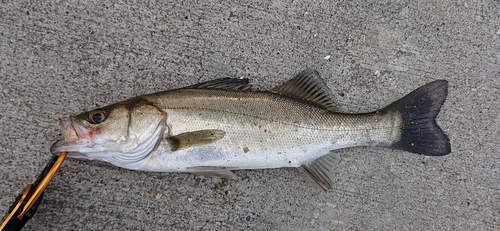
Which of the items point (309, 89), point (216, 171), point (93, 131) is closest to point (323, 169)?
point (309, 89)

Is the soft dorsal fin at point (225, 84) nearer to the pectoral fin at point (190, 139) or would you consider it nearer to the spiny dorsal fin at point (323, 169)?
the pectoral fin at point (190, 139)

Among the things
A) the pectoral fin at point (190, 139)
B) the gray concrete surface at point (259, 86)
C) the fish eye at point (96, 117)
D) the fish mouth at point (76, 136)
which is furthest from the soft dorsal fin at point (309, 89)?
the fish mouth at point (76, 136)

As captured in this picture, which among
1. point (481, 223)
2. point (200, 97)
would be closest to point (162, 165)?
point (200, 97)

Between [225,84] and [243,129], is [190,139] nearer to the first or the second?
[243,129]

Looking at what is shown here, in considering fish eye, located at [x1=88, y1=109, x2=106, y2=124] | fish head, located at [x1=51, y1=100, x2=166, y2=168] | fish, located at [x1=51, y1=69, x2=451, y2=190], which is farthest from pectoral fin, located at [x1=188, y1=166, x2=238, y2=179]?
fish eye, located at [x1=88, y1=109, x2=106, y2=124]

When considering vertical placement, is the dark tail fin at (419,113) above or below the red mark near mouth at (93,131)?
below

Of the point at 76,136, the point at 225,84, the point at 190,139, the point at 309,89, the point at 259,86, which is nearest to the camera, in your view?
the point at 76,136

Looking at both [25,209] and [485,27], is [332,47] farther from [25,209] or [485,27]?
[25,209]
